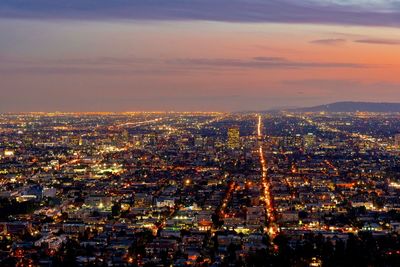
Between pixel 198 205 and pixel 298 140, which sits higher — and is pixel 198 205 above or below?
above

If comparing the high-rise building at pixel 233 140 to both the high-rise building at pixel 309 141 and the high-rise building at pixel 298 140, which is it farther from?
the high-rise building at pixel 309 141

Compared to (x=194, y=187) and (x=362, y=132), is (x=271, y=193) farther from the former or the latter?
(x=362, y=132)

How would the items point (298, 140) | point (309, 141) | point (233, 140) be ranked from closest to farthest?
point (309, 141), point (233, 140), point (298, 140)

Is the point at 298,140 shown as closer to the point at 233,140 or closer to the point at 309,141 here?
the point at 309,141

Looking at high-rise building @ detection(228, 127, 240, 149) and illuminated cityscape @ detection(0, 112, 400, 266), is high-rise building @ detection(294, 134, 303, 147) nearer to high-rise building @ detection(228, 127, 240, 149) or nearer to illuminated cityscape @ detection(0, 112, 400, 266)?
illuminated cityscape @ detection(0, 112, 400, 266)

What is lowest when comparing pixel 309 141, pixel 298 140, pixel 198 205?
pixel 298 140

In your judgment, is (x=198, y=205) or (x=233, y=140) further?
(x=233, y=140)

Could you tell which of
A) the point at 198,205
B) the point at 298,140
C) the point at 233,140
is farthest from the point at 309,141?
the point at 198,205

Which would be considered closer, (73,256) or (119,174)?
(73,256)

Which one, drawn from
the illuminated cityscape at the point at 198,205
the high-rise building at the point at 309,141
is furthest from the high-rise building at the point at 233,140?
the high-rise building at the point at 309,141

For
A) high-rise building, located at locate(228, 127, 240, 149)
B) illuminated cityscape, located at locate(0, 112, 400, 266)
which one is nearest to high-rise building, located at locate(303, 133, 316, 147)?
illuminated cityscape, located at locate(0, 112, 400, 266)

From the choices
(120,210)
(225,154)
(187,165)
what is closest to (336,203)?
(120,210)
